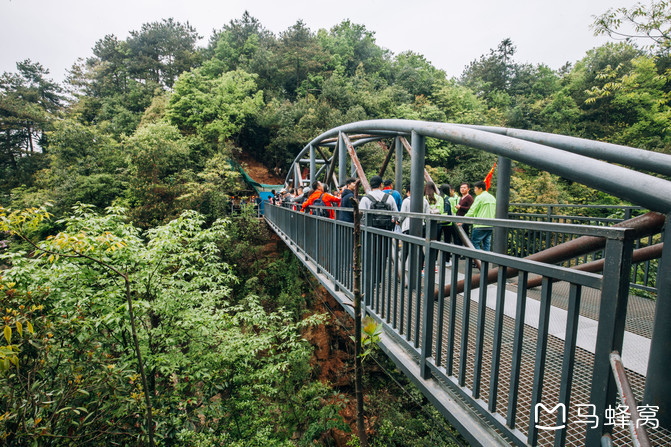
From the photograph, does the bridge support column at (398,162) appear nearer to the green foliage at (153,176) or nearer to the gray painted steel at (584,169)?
the gray painted steel at (584,169)

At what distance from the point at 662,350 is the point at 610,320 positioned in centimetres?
62

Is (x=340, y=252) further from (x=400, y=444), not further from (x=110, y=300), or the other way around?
(x=400, y=444)

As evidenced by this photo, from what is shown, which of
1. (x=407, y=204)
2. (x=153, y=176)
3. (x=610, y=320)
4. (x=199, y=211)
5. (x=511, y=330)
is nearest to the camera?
(x=610, y=320)

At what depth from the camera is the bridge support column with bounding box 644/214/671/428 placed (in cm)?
124

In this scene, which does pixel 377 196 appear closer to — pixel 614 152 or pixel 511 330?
pixel 511 330

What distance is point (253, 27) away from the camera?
130 ft

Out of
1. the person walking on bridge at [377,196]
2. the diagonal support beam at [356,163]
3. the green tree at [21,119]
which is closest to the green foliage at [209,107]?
the green tree at [21,119]

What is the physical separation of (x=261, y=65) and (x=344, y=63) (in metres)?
13.3

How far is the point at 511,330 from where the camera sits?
2641mm

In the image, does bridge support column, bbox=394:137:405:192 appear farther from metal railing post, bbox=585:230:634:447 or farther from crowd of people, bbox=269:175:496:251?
metal railing post, bbox=585:230:634:447

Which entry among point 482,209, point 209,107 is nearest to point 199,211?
point 209,107

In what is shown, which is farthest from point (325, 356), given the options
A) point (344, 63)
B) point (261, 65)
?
point (344, 63)

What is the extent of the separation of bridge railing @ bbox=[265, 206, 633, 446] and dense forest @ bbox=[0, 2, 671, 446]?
412 mm

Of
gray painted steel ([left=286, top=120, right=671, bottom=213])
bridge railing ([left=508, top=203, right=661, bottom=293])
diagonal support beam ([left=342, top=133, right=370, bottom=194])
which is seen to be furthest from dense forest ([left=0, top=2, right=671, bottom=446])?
diagonal support beam ([left=342, top=133, right=370, bottom=194])
